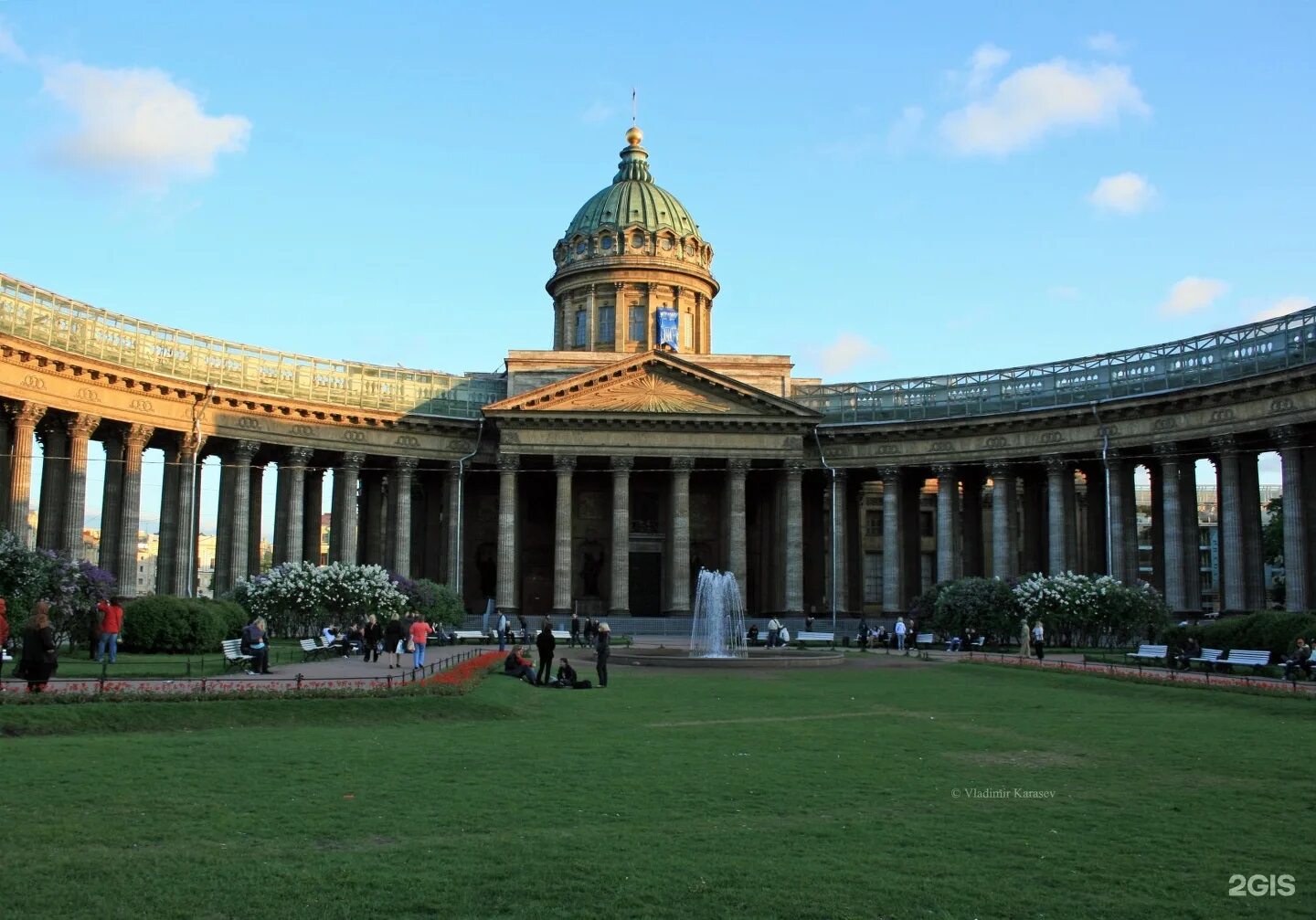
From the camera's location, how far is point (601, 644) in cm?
3225

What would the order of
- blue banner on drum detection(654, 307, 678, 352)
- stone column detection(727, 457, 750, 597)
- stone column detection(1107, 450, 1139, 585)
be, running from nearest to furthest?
stone column detection(1107, 450, 1139, 585)
stone column detection(727, 457, 750, 597)
blue banner on drum detection(654, 307, 678, 352)

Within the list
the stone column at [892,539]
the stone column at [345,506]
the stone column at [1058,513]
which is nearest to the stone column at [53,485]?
the stone column at [345,506]

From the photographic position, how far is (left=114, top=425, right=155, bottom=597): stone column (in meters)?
55.9

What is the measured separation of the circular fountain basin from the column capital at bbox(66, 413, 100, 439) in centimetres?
2509

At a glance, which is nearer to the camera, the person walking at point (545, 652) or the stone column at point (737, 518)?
the person walking at point (545, 652)

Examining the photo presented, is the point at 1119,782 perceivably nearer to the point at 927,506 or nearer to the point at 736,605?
the point at 736,605

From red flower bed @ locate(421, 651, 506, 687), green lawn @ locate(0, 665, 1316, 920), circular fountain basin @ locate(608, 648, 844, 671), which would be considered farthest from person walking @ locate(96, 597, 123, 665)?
circular fountain basin @ locate(608, 648, 844, 671)

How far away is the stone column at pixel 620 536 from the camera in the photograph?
68062 millimetres

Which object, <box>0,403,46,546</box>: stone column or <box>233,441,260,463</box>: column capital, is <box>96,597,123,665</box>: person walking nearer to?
<box>0,403,46,546</box>: stone column

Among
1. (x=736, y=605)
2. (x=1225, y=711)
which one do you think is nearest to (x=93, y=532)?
(x=736, y=605)

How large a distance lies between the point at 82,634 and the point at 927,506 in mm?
63923

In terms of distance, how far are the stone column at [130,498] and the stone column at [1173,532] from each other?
153 feet

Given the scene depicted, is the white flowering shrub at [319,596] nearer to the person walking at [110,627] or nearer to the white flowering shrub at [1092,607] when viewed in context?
the person walking at [110,627]

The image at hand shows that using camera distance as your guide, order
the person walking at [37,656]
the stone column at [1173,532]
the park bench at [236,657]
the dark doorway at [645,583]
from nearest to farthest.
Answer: the person walking at [37,656] → the park bench at [236,657] → the stone column at [1173,532] → the dark doorway at [645,583]
